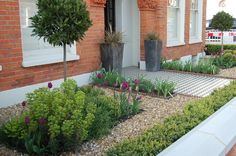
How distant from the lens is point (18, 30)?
5.90 m

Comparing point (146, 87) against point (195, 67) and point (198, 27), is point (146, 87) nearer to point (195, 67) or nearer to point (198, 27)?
point (195, 67)

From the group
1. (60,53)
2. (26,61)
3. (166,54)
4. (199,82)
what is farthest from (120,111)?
(166,54)

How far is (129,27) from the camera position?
10.8m

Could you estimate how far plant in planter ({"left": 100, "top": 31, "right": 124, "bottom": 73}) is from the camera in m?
7.97

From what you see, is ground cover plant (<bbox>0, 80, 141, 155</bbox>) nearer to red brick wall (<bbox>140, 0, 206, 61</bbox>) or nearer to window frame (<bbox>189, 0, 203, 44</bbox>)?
red brick wall (<bbox>140, 0, 206, 61</bbox>)

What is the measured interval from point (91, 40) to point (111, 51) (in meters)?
0.60

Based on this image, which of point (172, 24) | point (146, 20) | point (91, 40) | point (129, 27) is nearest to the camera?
point (91, 40)

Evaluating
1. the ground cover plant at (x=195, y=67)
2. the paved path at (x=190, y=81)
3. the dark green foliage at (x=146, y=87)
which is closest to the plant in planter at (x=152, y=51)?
the paved path at (x=190, y=81)

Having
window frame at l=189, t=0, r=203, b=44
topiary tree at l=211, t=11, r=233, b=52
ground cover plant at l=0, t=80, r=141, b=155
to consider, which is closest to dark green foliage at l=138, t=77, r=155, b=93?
ground cover plant at l=0, t=80, r=141, b=155

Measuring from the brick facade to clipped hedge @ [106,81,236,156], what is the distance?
3.14 metres

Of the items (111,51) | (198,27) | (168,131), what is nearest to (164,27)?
(111,51)

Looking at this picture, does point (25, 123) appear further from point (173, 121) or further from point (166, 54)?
point (166, 54)

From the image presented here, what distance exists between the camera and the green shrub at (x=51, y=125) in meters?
3.56

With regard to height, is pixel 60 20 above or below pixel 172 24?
below
